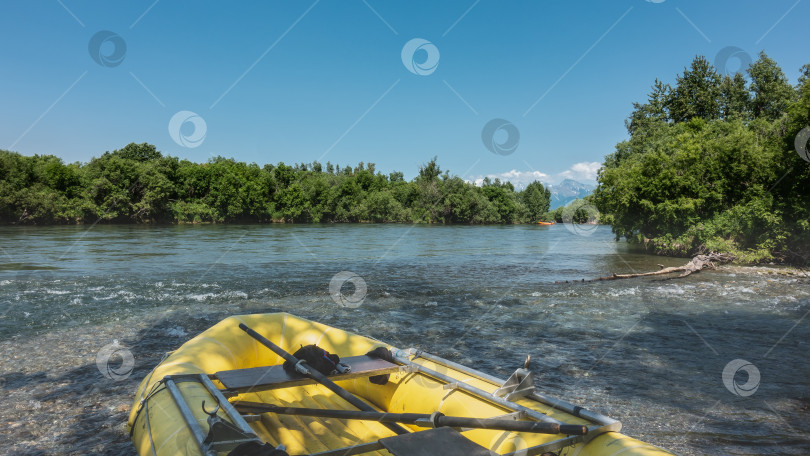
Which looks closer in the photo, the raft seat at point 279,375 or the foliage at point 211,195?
the raft seat at point 279,375

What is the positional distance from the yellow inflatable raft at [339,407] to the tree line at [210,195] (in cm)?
5553

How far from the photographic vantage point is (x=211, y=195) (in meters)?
71.4

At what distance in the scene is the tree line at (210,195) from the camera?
179ft

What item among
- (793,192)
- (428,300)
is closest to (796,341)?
(428,300)

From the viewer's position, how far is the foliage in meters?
54.4

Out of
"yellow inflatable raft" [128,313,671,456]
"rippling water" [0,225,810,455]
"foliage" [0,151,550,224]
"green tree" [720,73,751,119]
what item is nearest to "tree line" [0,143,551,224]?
"foliage" [0,151,550,224]

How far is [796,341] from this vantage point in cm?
963

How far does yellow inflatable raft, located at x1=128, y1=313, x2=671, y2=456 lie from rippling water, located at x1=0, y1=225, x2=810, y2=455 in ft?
4.89

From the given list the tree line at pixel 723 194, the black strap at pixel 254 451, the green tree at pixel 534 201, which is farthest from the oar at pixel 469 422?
the green tree at pixel 534 201

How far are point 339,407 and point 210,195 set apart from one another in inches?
2818

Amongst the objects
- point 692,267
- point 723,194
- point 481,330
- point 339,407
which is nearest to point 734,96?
point 723,194

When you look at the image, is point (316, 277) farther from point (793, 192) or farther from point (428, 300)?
point (793, 192)

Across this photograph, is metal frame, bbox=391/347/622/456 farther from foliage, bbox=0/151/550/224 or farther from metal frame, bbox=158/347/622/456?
foliage, bbox=0/151/550/224

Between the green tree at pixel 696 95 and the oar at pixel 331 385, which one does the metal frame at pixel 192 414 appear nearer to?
the oar at pixel 331 385
